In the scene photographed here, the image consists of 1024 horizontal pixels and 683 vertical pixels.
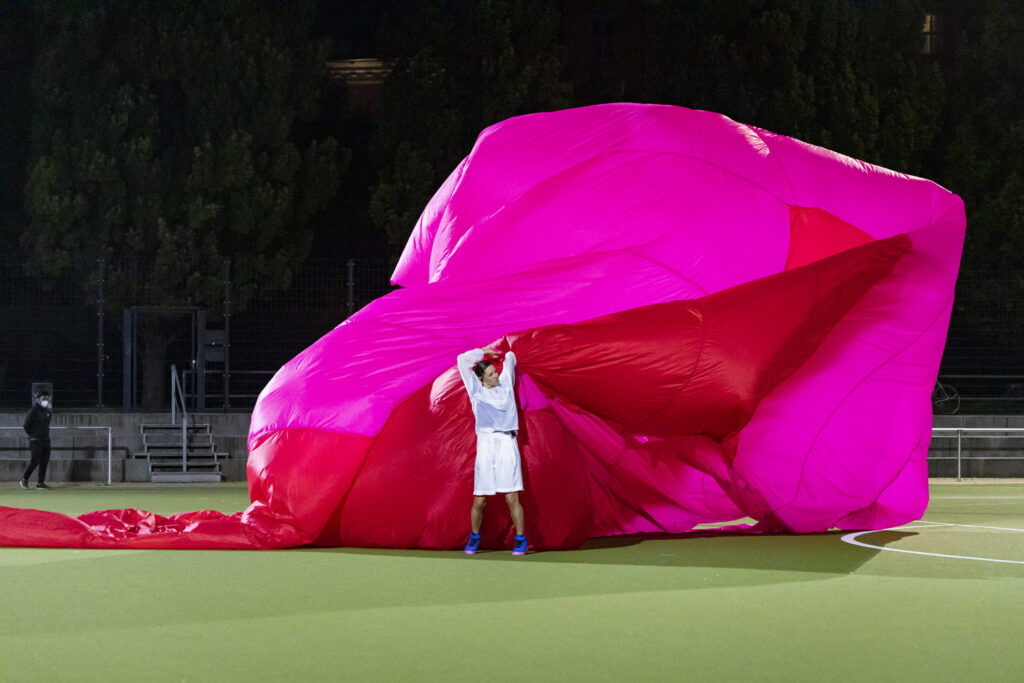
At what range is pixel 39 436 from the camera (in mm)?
20688

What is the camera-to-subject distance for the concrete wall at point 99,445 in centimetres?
2225

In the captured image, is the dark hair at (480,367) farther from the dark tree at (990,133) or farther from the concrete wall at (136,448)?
the dark tree at (990,133)

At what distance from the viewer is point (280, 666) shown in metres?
6.48

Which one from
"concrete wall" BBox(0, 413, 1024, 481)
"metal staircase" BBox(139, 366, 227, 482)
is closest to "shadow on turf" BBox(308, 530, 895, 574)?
"metal staircase" BBox(139, 366, 227, 482)

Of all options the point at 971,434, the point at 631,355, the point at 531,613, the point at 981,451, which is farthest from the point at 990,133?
the point at 531,613

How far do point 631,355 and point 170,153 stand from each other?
1890cm

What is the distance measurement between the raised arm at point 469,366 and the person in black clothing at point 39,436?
11069mm

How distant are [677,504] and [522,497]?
82.5 inches

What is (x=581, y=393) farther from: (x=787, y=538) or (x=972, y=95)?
(x=972, y=95)

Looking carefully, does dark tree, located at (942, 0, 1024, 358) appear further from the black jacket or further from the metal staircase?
Result: the black jacket

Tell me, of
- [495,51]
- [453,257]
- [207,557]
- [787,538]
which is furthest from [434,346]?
[495,51]

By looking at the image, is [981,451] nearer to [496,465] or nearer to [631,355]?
[631,355]

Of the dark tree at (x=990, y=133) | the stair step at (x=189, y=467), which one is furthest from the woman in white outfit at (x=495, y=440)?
the dark tree at (x=990, y=133)

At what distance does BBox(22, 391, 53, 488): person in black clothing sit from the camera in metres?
20.7
